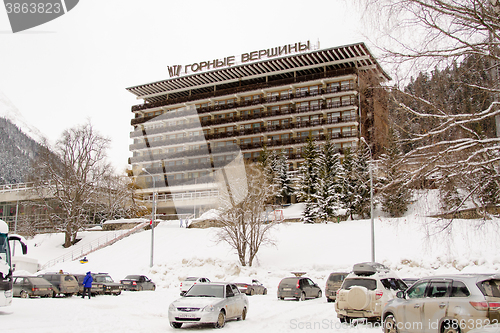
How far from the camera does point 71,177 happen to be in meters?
45.6

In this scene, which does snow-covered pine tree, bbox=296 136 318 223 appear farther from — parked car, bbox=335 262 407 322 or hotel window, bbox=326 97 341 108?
parked car, bbox=335 262 407 322

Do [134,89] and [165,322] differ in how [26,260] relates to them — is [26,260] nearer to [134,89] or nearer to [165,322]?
[165,322]

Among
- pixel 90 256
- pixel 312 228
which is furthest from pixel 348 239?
pixel 90 256

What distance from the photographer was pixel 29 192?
4816cm

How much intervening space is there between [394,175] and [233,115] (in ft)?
222

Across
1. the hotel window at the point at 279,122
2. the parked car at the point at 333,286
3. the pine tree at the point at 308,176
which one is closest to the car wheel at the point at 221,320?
the parked car at the point at 333,286

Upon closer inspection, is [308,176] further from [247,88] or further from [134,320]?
[134,320]

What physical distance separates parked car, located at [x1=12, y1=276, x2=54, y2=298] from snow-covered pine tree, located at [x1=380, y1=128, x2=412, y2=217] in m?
18.1

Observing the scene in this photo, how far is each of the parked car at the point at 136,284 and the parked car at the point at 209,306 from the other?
1489 cm

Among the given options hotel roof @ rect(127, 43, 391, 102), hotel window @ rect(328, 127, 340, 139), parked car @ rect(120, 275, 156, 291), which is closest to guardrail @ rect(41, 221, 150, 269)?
parked car @ rect(120, 275, 156, 291)

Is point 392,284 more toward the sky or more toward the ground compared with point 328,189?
more toward the ground

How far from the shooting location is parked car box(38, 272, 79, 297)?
20.8m

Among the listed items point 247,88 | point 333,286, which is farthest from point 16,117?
point 333,286

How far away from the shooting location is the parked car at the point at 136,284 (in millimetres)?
26797
